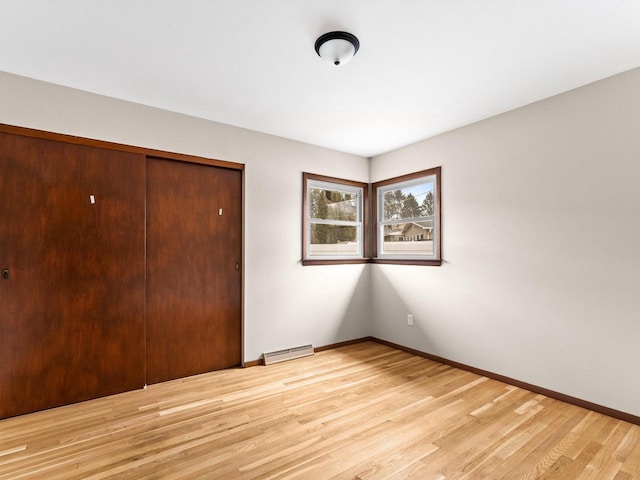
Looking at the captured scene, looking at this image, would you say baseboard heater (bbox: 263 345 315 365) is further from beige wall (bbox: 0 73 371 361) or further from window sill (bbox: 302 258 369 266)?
window sill (bbox: 302 258 369 266)

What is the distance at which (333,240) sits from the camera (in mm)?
4359

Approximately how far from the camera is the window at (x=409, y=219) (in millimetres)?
3861

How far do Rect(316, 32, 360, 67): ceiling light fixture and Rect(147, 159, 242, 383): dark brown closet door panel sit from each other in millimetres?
1760

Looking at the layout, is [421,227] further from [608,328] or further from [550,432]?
[550,432]

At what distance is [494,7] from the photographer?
70.9 inches

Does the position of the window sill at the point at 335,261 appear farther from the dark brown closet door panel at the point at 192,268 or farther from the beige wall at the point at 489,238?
the dark brown closet door panel at the point at 192,268

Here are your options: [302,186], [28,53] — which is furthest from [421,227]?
[28,53]

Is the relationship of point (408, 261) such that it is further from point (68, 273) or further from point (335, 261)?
point (68, 273)

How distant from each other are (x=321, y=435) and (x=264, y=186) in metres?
2.48

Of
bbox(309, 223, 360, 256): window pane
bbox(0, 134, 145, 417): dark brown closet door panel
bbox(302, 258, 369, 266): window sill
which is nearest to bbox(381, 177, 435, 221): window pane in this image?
bbox(309, 223, 360, 256): window pane

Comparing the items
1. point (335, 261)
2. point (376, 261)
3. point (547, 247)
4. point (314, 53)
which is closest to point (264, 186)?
point (335, 261)

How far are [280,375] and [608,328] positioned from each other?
2.79 metres

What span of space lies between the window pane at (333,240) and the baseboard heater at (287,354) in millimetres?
1147

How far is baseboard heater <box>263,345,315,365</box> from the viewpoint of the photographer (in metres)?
3.63
